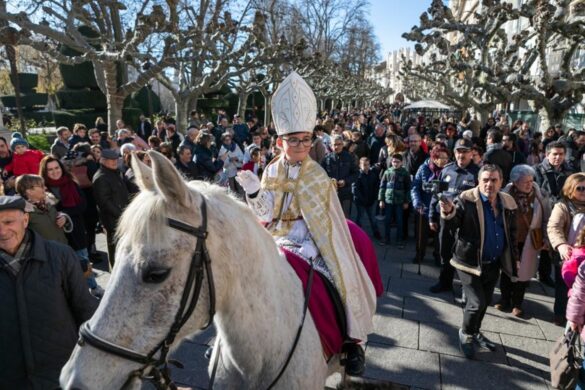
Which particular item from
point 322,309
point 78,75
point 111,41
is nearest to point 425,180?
point 322,309

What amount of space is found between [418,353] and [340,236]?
2231 millimetres

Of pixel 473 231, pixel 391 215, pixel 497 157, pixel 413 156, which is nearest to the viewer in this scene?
pixel 473 231

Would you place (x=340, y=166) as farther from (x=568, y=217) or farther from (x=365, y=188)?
(x=568, y=217)

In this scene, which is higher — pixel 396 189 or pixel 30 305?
pixel 396 189

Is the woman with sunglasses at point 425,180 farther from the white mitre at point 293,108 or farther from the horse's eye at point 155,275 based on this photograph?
the horse's eye at point 155,275

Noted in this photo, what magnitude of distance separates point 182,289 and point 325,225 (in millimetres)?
1321

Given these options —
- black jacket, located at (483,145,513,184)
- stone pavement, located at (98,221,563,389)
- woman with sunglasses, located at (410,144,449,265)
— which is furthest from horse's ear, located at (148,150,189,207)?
black jacket, located at (483,145,513,184)

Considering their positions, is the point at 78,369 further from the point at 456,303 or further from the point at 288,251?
the point at 456,303

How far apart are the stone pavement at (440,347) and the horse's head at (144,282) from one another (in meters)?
2.51

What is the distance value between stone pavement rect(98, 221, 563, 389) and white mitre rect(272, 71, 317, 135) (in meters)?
2.49

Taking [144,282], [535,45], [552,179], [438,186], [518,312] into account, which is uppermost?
[535,45]

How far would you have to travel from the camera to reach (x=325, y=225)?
261 centimetres

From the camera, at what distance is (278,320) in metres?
1.91

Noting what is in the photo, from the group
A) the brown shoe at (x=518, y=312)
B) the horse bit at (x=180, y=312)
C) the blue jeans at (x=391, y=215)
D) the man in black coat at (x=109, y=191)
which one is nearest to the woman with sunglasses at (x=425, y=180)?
the blue jeans at (x=391, y=215)
